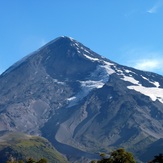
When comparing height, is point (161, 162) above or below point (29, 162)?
below

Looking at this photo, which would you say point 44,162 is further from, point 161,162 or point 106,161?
point 161,162

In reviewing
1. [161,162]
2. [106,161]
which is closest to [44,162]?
[106,161]

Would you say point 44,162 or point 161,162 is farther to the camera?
point 44,162

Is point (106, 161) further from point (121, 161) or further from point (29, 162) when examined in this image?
point (29, 162)

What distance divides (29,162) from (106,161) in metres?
11.8

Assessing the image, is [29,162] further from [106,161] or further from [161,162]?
[161,162]

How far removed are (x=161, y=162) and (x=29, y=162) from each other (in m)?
20.9

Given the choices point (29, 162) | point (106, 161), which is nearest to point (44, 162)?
point (29, 162)

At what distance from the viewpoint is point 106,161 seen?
52.8m

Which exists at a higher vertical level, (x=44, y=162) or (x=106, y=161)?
(x=44, y=162)

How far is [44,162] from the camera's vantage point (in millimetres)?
59219

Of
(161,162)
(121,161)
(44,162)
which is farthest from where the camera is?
(44,162)

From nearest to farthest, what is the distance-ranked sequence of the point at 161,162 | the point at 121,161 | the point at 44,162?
the point at 161,162, the point at 121,161, the point at 44,162

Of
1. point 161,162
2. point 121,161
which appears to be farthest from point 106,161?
point 161,162
